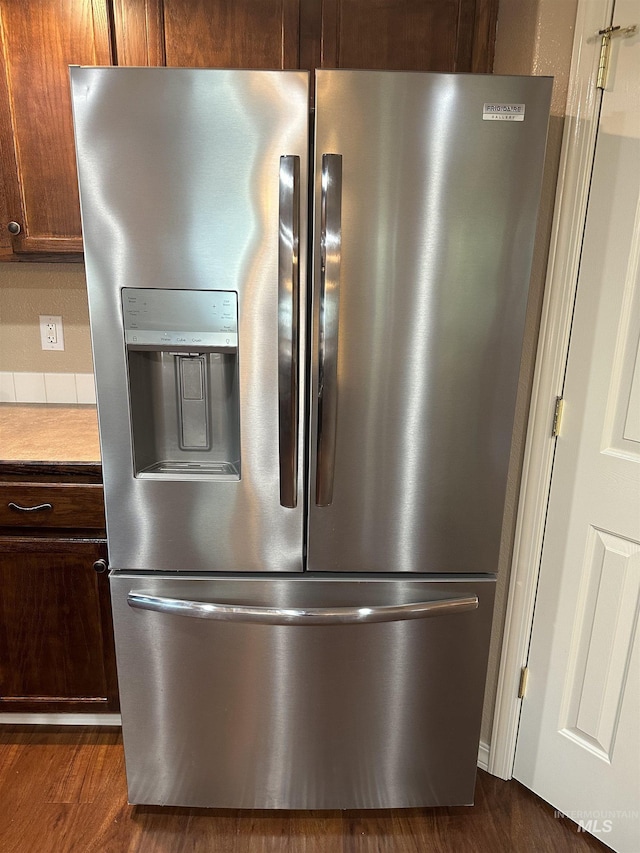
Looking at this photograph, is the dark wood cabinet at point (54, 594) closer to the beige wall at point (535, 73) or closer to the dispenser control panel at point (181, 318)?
the dispenser control panel at point (181, 318)

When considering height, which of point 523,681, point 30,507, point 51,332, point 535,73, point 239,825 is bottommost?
point 239,825

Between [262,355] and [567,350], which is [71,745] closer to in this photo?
[262,355]

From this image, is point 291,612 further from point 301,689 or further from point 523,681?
point 523,681

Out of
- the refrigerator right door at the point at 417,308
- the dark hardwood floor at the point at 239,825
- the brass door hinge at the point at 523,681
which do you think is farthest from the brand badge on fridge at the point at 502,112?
the dark hardwood floor at the point at 239,825

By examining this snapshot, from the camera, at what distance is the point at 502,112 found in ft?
3.89

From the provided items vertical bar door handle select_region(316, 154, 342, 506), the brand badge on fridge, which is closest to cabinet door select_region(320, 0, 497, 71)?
the brand badge on fridge

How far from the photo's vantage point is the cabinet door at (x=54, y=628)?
5.49ft

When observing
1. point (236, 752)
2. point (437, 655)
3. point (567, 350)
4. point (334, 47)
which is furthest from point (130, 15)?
point (236, 752)

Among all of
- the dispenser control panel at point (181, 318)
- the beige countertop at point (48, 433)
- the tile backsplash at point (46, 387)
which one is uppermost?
the dispenser control panel at point (181, 318)

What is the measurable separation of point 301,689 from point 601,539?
85cm

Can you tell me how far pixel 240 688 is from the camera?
4.94ft

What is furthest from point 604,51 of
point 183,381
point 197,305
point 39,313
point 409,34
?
point 39,313

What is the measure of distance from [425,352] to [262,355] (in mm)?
364

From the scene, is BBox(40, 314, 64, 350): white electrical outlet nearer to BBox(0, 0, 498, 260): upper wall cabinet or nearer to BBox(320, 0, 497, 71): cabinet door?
BBox(0, 0, 498, 260): upper wall cabinet
